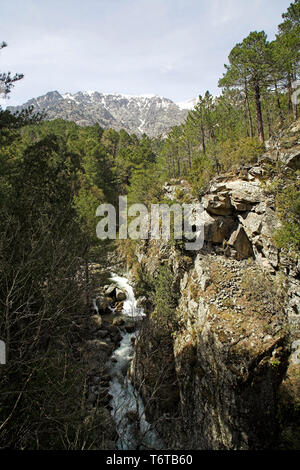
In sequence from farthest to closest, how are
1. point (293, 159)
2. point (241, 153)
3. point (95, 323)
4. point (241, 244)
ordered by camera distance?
point (95, 323), point (241, 153), point (241, 244), point (293, 159)

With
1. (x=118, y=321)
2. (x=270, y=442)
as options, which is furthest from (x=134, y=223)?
(x=270, y=442)

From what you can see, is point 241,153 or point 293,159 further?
point 241,153

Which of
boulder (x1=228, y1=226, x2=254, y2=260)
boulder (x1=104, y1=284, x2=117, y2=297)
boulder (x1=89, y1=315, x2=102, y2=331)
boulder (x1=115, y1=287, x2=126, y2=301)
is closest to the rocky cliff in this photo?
boulder (x1=228, y1=226, x2=254, y2=260)

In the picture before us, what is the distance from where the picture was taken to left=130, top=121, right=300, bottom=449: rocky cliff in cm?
800

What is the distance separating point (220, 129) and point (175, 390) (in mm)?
24736

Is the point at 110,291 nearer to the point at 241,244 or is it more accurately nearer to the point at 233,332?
the point at 241,244

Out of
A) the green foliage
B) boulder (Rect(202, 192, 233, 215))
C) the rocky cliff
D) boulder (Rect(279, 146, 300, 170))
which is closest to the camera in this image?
the rocky cliff

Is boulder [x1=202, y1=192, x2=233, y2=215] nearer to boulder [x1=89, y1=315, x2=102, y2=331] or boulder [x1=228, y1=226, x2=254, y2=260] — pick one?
boulder [x1=228, y1=226, x2=254, y2=260]

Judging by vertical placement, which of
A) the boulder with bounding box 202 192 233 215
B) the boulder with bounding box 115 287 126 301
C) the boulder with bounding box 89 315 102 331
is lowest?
the boulder with bounding box 89 315 102 331

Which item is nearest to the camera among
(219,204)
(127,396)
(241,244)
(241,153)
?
(127,396)

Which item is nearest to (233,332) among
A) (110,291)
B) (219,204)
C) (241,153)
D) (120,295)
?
(219,204)

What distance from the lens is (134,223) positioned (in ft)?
83.6

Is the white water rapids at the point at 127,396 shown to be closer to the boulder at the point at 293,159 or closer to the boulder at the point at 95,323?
the boulder at the point at 95,323

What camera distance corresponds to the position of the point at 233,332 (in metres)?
9.13
